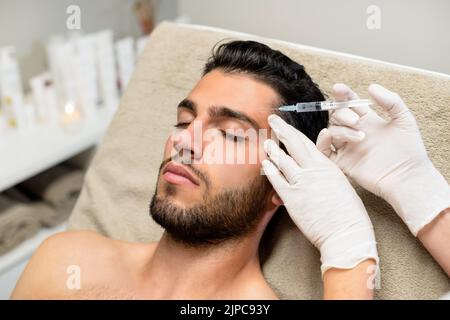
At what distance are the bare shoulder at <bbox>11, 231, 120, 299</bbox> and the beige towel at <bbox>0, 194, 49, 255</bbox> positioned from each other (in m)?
0.57

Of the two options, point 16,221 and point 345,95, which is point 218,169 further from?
point 16,221

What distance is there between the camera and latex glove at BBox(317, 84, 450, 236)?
1.00m

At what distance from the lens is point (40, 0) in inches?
79.4

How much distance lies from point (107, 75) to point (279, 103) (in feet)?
3.60

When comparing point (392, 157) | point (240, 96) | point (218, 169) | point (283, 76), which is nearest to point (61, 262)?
point (218, 169)

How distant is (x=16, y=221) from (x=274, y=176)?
3.55 ft

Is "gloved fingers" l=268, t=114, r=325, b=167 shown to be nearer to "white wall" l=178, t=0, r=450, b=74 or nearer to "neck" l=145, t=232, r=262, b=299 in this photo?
"neck" l=145, t=232, r=262, b=299

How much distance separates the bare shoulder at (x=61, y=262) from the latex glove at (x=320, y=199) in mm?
462

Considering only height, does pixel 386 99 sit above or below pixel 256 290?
above

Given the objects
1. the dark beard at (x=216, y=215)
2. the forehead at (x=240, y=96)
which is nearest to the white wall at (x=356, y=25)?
the forehead at (x=240, y=96)

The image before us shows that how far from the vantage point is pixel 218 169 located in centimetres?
105

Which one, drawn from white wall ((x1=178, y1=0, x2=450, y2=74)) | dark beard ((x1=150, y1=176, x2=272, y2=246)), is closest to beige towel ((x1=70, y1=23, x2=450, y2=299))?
dark beard ((x1=150, y1=176, x2=272, y2=246))

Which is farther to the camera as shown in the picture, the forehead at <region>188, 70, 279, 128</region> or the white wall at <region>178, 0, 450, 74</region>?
the white wall at <region>178, 0, 450, 74</region>
